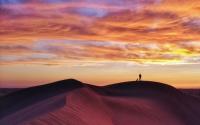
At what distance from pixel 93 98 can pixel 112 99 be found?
996mm

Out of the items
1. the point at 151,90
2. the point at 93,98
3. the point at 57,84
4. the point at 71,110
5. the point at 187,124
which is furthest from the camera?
the point at 151,90

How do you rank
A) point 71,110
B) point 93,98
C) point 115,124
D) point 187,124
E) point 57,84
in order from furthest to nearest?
point 57,84, point 187,124, point 93,98, point 115,124, point 71,110

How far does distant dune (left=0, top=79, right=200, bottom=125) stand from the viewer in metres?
9.15

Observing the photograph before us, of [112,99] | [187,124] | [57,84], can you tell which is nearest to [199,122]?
[187,124]

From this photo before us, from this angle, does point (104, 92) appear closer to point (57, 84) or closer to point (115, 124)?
point (57, 84)

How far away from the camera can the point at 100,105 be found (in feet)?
36.0

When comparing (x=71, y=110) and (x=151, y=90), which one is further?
(x=151, y=90)

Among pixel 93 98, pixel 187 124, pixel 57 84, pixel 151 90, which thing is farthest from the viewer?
pixel 151 90

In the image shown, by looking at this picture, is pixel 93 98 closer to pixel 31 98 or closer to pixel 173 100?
pixel 31 98

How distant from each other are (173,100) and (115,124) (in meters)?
3.62

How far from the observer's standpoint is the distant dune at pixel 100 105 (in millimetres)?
9148

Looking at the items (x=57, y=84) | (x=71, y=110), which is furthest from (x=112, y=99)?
(x=71, y=110)

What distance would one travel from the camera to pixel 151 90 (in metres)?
14.0

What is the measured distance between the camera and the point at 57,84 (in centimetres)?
1309
